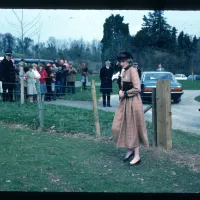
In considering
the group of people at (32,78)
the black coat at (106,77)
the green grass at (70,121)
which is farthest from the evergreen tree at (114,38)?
the green grass at (70,121)

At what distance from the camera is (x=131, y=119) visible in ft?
22.5

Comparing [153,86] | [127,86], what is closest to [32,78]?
[153,86]

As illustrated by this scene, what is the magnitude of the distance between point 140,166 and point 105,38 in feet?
151

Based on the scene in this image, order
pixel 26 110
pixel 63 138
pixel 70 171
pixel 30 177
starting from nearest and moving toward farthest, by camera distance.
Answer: pixel 30 177 → pixel 70 171 → pixel 63 138 → pixel 26 110

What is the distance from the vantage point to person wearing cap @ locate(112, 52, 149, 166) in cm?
684

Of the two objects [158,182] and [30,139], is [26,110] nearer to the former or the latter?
[30,139]

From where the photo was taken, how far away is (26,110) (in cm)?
1211

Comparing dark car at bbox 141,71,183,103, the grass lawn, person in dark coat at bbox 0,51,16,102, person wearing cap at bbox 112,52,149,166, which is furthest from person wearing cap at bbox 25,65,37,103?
person wearing cap at bbox 112,52,149,166

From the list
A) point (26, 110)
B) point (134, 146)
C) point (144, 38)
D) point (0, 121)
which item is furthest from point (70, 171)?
point (144, 38)

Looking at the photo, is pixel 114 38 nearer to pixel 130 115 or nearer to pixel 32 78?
pixel 32 78

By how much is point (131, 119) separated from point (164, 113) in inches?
52.2

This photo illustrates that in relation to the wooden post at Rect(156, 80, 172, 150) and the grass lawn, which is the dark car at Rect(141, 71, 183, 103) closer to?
the grass lawn

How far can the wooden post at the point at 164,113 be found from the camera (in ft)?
26.0

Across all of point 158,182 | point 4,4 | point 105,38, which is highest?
point 105,38
